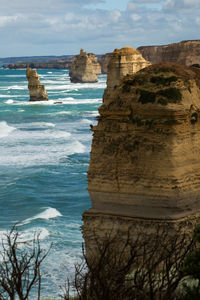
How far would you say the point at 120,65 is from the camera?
71.2 metres

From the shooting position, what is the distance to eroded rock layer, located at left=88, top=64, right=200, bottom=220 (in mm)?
15680

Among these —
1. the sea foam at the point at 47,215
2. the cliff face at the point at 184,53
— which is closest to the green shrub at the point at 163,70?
the sea foam at the point at 47,215

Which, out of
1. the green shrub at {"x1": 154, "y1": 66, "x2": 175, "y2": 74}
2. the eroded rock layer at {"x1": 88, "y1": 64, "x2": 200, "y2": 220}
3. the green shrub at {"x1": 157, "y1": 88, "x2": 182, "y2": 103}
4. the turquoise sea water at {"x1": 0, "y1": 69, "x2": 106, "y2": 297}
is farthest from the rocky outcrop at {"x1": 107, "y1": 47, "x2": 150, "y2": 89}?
the green shrub at {"x1": 157, "y1": 88, "x2": 182, "y2": 103}

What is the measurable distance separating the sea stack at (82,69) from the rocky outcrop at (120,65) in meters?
81.7

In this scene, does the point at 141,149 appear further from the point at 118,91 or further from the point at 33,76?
the point at 33,76

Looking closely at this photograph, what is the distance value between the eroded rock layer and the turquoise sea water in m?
5.06

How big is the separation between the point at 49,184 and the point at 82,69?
12674 cm

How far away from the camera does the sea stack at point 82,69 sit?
155913mm

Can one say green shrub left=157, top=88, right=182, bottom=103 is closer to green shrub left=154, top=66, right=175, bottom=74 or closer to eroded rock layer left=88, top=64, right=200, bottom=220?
eroded rock layer left=88, top=64, right=200, bottom=220

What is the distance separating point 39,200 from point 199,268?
20184mm

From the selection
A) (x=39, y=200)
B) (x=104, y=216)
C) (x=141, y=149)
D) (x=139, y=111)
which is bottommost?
(x=39, y=200)

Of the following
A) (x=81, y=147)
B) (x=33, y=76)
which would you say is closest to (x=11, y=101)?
(x=33, y=76)

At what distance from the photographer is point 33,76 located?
91938 mm

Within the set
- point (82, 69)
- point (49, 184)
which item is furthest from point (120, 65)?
point (82, 69)
